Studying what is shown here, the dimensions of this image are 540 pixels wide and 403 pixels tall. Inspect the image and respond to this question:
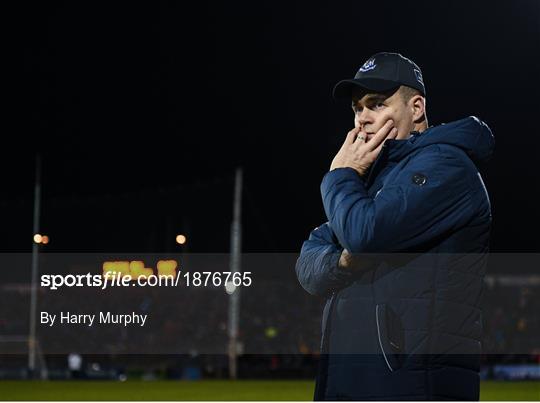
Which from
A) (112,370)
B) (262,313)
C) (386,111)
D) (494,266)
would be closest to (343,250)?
(386,111)

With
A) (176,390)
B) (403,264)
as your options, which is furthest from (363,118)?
(176,390)

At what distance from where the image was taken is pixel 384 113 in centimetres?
304

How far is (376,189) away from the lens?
118 inches

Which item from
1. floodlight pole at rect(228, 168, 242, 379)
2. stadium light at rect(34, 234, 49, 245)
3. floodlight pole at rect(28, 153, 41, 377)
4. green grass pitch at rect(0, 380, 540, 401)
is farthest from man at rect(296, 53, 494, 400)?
stadium light at rect(34, 234, 49, 245)

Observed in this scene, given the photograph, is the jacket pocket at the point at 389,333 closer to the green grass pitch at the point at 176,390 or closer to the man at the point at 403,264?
the man at the point at 403,264

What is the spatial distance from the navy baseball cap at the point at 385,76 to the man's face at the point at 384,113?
1.0 inches

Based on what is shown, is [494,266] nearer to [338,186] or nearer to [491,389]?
[491,389]

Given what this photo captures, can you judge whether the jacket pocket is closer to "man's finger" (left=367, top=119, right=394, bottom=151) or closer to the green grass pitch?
"man's finger" (left=367, top=119, right=394, bottom=151)

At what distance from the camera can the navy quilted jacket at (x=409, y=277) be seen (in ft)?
9.19

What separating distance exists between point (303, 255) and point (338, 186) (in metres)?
0.32

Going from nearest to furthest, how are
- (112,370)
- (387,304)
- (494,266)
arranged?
(387,304) → (112,370) → (494,266)

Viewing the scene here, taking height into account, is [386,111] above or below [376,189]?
above

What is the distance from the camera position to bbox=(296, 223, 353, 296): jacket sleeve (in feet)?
9.58

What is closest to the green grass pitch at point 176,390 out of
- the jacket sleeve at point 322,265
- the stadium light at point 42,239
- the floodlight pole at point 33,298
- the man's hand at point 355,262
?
the floodlight pole at point 33,298
